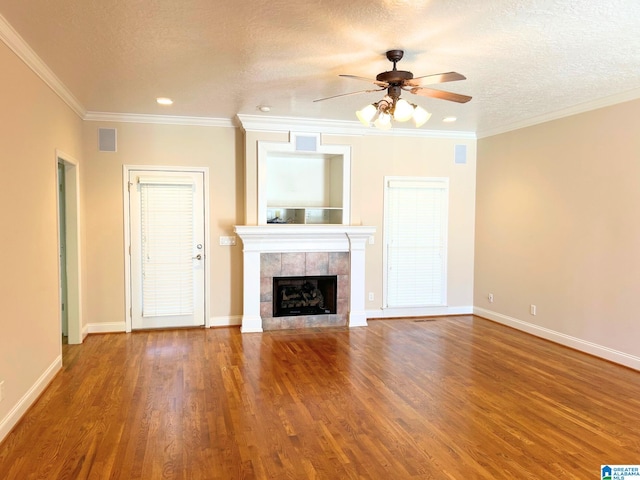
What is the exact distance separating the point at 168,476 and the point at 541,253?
4.71 metres

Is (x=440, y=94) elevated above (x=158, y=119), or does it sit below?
below

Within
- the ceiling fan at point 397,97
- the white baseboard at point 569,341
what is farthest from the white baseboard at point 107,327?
the white baseboard at point 569,341

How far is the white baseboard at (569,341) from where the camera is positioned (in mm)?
4207

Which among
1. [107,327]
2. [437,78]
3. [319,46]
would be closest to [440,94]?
[437,78]

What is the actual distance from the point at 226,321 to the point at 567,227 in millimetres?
4332

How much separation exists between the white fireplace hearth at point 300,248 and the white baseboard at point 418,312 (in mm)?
421

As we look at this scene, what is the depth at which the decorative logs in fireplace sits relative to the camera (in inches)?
225

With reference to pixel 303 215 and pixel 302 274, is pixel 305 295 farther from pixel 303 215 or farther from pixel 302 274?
pixel 303 215

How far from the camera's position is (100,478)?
7.72ft

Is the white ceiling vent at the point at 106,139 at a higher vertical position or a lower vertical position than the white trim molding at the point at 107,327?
higher

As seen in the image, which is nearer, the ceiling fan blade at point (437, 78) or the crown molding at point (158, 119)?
the ceiling fan blade at point (437, 78)

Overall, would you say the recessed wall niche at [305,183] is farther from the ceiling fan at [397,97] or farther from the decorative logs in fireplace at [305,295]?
the ceiling fan at [397,97]

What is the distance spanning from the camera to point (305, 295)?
5.91 m

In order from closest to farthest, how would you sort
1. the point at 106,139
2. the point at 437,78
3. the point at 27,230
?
the point at 437,78 < the point at 27,230 < the point at 106,139
